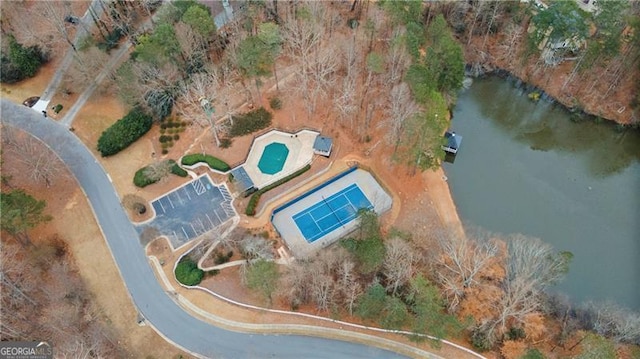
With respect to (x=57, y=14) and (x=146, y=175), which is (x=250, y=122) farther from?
(x=57, y=14)

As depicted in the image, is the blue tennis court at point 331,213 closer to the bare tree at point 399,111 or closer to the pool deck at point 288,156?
the pool deck at point 288,156

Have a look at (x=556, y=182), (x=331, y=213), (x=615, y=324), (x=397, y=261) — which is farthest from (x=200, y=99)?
(x=615, y=324)

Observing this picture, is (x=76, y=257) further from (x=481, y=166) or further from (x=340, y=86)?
(x=481, y=166)

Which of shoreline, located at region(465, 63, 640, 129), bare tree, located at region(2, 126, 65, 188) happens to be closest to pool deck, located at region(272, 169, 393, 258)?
bare tree, located at region(2, 126, 65, 188)

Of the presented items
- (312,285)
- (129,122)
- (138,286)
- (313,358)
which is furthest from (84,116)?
(313,358)

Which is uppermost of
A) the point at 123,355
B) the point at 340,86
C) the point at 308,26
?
the point at 308,26

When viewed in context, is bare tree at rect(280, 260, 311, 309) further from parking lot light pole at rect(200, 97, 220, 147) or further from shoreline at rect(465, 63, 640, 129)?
shoreline at rect(465, 63, 640, 129)
